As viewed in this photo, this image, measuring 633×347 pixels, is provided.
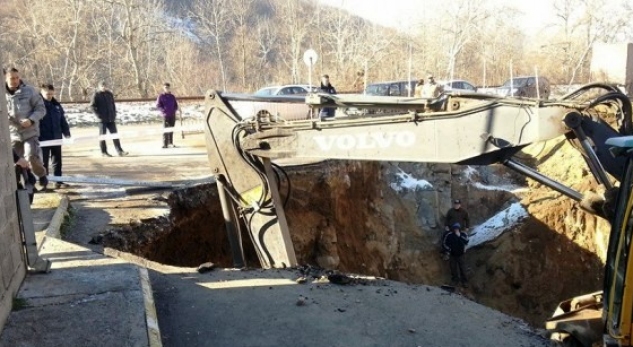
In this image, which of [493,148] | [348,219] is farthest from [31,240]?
[348,219]

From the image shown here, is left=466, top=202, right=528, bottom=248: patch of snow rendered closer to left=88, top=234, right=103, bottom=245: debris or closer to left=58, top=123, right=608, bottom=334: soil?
left=58, top=123, right=608, bottom=334: soil

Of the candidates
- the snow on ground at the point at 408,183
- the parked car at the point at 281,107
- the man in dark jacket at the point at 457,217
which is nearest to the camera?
the parked car at the point at 281,107

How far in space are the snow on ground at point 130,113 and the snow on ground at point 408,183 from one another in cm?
991

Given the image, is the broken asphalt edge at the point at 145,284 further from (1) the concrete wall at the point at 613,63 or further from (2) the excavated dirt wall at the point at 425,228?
(1) the concrete wall at the point at 613,63

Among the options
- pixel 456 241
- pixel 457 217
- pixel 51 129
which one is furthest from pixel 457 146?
pixel 457 217

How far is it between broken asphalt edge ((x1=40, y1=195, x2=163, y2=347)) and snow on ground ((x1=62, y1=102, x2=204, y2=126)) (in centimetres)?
1447

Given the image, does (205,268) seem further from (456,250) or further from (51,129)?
(456,250)

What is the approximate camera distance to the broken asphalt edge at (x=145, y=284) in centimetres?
381

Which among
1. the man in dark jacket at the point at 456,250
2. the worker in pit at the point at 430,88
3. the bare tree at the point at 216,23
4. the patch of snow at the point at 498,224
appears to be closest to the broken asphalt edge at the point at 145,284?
the man in dark jacket at the point at 456,250

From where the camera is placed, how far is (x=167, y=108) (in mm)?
14344

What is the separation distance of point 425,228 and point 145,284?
35.4ft

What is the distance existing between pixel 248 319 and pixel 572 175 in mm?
12450

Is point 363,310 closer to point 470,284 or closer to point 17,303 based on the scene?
point 17,303

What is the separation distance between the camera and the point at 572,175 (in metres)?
14.8
